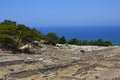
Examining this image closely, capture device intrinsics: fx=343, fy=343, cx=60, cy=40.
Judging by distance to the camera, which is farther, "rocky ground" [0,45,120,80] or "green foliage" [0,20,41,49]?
"green foliage" [0,20,41,49]

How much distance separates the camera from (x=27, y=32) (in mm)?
39750

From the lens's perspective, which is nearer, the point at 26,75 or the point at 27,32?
the point at 26,75

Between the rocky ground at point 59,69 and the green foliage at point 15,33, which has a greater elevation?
the green foliage at point 15,33

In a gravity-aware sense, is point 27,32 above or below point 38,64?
above

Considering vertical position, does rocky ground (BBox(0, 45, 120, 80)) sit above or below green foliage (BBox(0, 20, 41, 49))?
below

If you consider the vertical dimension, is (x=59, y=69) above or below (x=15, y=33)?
below

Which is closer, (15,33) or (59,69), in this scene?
(59,69)

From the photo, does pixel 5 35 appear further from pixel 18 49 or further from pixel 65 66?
pixel 65 66

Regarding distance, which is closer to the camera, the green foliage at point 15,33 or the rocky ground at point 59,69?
the rocky ground at point 59,69

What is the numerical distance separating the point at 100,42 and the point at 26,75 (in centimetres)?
3045

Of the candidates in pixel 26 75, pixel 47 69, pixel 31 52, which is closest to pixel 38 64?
pixel 47 69

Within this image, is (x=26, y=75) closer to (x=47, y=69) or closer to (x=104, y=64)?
(x=47, y=69)

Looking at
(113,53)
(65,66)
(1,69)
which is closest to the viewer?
(1,69)

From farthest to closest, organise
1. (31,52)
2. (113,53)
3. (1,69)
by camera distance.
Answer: (31,52) < (113,53) < (1,69)
